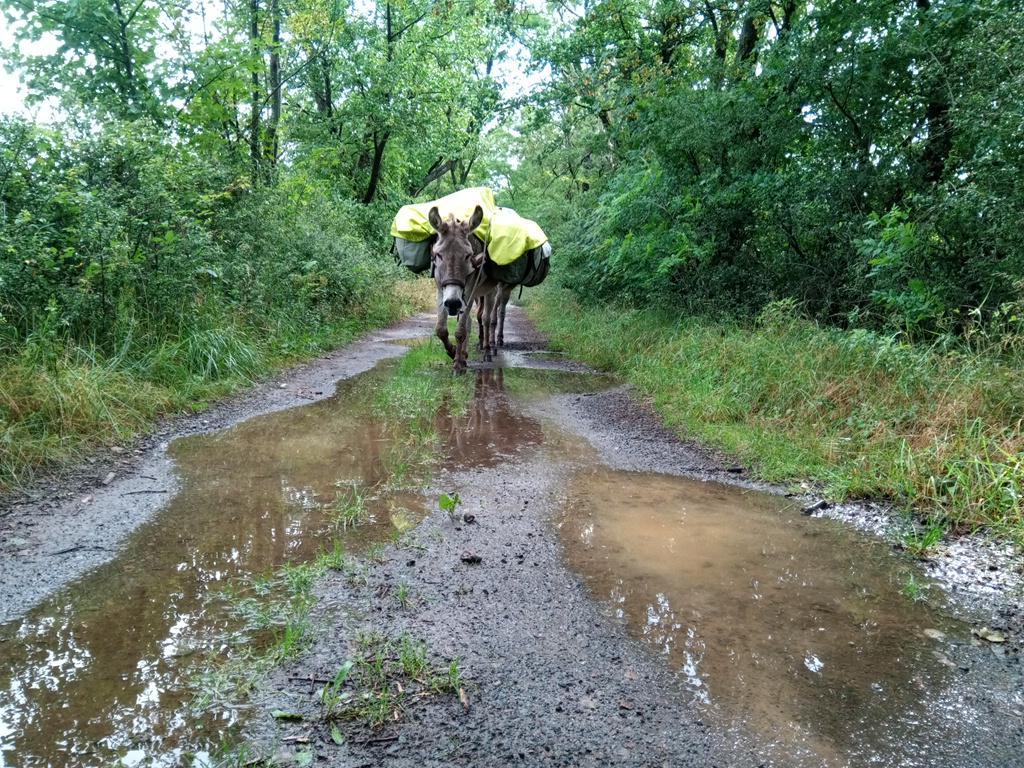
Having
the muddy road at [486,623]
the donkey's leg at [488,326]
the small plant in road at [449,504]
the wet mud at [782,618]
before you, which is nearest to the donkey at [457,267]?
the donkey's leg at [488,326]

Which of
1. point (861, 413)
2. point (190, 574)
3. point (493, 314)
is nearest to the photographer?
point (190, 574)

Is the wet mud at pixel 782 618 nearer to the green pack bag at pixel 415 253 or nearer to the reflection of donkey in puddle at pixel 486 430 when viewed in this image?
the reflection of donkey in puddle at pixel 486 430

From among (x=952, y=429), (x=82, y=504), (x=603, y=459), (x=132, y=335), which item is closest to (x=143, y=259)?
(x=132, y=335)

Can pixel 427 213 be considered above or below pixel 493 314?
above

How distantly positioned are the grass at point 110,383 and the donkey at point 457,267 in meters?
2.45

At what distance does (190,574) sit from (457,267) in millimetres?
5823

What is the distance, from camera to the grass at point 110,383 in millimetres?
4465

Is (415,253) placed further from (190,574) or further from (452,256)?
(190,574)

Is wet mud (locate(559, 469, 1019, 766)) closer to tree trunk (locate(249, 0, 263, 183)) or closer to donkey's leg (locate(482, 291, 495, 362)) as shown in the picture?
donkey's leg (locate(482, 291, 495, 362))

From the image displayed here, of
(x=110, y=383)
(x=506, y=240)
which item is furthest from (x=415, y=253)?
(x=110, y=383)

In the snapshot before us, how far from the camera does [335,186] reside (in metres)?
20.0

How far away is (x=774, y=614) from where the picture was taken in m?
2.89

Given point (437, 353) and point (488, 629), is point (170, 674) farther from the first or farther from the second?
point (437, 353)

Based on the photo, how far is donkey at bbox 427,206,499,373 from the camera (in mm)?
8195
